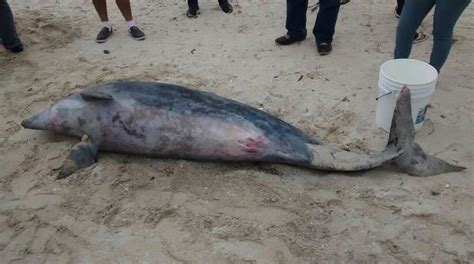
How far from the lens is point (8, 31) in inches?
201

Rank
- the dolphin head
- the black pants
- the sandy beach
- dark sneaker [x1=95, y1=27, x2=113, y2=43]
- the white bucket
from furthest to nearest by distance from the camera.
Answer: dark sneaker [x1=95, y1=27, x2=113, y2=43] < the black pants < the dolphin head < the white bucket < the sandy beach

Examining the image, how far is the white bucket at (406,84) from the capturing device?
11.1 ft

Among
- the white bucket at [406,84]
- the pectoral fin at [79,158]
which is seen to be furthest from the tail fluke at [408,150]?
the pectoral fin at [79,158]

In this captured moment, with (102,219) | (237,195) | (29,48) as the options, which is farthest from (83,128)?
(29,48)

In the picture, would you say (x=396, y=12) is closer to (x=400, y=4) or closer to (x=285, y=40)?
(x=400, y=4)

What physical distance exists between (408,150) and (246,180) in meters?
1.12

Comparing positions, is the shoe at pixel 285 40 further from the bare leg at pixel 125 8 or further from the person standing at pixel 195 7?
the bare leg at pixel 125 8

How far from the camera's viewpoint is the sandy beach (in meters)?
2.84

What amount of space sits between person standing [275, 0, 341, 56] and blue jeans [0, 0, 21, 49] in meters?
2.80

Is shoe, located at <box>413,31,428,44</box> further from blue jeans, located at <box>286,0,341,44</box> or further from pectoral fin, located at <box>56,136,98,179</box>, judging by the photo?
pectoral fin, located at <box>56,136,98,179</box>

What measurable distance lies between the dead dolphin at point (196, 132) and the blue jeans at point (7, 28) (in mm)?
1814

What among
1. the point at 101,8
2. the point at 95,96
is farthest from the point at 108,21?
the point at 95,96

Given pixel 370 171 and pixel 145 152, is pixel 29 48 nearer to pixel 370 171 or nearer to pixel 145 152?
pixel 145 152

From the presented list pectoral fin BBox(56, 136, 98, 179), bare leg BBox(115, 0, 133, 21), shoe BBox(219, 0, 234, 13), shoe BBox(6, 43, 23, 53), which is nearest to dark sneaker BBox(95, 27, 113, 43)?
bare leg BBox(115, 0, 133, 21)
